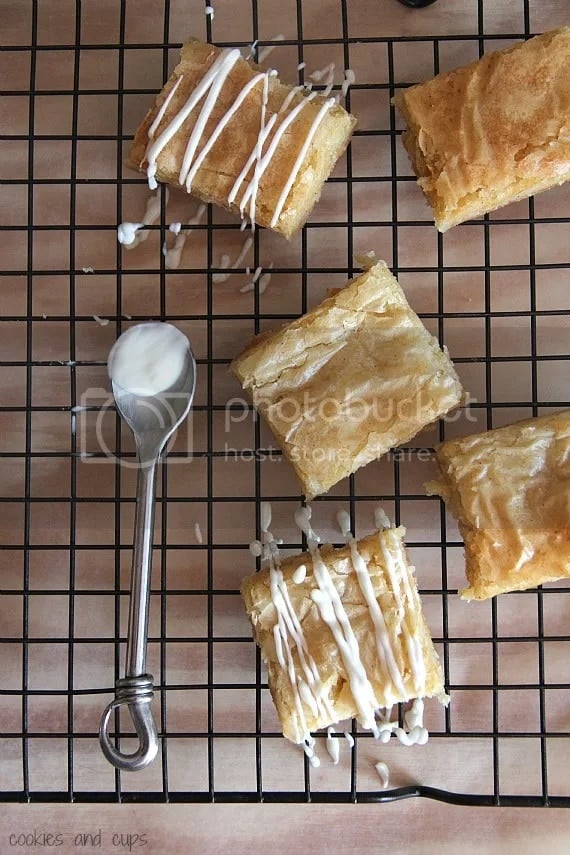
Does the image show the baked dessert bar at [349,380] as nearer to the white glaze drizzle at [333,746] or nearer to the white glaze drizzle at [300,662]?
the white glaze drizzle at [300,662]

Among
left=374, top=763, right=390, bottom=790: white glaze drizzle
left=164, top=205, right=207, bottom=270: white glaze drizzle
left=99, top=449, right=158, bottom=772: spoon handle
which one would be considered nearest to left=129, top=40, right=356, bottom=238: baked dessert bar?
left=164, top=205, right=207, bottom=270: white glaze drizzle

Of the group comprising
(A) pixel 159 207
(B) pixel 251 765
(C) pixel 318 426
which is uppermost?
(A) pixel 159 207

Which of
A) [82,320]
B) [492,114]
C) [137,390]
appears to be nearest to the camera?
[492,114]

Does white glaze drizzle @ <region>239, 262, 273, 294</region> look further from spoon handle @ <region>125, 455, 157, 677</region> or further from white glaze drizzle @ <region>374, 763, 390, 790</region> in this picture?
white glaze drizzle @ <region>374, 763, 390, 790</region>

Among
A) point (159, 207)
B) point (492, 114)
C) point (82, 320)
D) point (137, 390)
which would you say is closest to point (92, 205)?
point (159, 207)

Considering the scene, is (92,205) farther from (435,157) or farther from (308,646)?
(308,646)

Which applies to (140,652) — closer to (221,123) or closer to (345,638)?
(345,638)

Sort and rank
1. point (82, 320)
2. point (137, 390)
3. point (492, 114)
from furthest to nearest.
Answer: point (82, 320) → point (137, 390) → point (492, 114)
